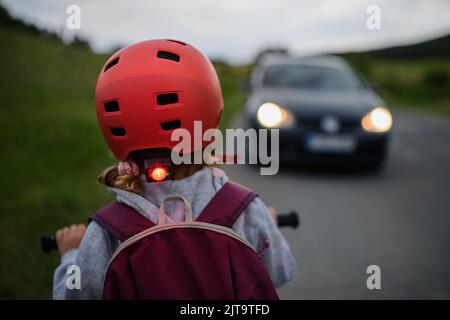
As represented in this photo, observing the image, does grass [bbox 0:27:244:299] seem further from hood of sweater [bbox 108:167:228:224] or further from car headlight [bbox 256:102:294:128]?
car headlight [bbox 256:102:294:128]

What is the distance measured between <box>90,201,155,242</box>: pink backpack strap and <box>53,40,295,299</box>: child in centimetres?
2

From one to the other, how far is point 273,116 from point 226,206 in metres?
5.06

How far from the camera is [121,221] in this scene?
62.4 inches

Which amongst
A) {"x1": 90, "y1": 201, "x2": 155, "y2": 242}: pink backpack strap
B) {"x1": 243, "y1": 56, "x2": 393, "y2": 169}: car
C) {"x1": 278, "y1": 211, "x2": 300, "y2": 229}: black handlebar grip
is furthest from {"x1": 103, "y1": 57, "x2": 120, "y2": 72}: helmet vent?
{"x1": 243, "y1": 56, "x2": 393, "y2": 169}: car

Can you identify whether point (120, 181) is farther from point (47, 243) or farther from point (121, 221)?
point (47, 243)

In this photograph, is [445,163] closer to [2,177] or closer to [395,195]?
[395,195]

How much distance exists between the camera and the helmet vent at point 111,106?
1.78m

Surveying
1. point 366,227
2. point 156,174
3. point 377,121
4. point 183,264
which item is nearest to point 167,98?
point 156,174

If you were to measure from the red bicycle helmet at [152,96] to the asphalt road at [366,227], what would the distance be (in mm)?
1877

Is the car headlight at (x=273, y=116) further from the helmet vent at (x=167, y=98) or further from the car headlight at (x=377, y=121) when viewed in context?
the helmet vent at (x=167, y=98)

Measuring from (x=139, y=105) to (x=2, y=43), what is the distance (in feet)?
67.0
